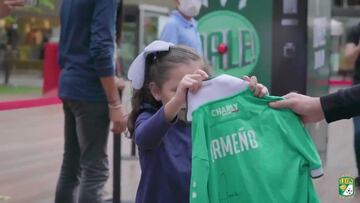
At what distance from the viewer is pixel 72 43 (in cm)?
436

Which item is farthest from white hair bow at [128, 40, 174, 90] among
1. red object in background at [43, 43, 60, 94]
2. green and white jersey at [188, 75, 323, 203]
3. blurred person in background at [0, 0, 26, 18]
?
red object in background at [43, 43, 60, 94]

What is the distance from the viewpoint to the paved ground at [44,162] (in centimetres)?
680

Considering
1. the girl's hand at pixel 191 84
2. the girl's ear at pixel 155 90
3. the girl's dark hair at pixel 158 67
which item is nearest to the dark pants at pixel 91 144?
the girl's dark hair at pixel 158 67

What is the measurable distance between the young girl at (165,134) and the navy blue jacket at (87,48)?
135 cm

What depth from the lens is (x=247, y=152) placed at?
236cm

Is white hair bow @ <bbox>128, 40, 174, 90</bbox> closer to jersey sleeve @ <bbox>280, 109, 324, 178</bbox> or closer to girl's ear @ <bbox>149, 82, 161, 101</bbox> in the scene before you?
girl's ear @ <bbox>149, 82, 161, 101</bbox>

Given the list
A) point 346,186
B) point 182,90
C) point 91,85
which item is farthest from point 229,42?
point 182,90

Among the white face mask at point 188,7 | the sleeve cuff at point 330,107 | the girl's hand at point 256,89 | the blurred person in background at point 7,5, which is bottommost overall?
the sleeve cuff at point 330,107

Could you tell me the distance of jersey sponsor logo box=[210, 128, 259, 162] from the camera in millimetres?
2354

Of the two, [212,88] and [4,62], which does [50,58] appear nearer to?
[4,62]

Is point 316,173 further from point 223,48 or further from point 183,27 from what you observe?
point 223,48

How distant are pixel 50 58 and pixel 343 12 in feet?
69.8

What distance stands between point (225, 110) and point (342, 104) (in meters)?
0.44

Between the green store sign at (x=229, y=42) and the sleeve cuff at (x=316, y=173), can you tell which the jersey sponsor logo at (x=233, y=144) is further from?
the green store sign at (x=229, y=42)
